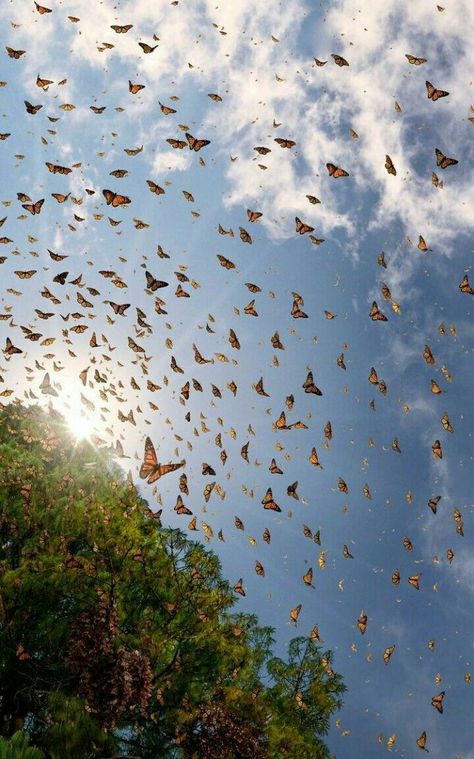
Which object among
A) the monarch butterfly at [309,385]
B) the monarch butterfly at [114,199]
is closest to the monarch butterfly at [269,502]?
the monarch butterfly at [309,385]

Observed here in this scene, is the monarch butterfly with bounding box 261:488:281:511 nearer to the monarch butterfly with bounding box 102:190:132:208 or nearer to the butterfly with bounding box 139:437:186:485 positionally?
the butterfly with bounding box 139:437:186:485

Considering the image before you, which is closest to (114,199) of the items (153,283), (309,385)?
(153,283)

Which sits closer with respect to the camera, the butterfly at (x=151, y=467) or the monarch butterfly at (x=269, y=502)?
the butterfly at (x=151, y=467)

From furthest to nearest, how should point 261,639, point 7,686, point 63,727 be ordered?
point 261,639 → point 7,686 → point 63,727

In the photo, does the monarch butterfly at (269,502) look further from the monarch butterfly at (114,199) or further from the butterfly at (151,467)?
the monarch butterfly at (114,199)

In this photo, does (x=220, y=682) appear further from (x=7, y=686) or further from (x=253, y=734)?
(x=7, y=686)

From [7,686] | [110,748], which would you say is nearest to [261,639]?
[7,686]

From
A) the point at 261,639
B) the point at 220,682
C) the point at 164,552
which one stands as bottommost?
the point at 261,639
